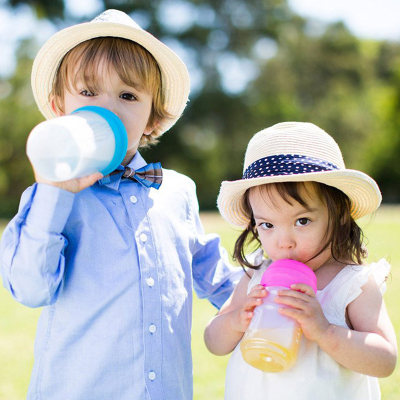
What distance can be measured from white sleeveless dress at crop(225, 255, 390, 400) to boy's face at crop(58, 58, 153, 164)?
3.28 feet

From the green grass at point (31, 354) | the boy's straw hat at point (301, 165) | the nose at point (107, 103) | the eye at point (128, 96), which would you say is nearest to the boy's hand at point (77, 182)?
the nose at point (107, 103)

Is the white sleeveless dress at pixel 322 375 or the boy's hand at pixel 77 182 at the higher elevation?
the boy's hand at pixel 77 182

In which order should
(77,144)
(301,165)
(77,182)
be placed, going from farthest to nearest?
(301,165)
(77,182)
(77,144)

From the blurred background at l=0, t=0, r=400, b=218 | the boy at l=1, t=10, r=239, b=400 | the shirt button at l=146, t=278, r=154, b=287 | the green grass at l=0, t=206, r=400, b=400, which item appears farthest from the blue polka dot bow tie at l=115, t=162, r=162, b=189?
the blurred background at l=0, t=0, r=400, b=218

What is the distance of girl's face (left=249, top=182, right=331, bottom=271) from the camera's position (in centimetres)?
212

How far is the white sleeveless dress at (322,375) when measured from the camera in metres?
1.99

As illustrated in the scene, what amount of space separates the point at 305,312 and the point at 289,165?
561 millimetres

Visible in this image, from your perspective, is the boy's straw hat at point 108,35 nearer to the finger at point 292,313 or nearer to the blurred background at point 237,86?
the finger at point 292,313

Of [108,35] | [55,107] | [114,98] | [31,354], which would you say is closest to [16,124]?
[31,354]

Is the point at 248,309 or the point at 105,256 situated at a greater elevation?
the point at 105,256

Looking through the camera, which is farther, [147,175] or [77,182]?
[147,175]

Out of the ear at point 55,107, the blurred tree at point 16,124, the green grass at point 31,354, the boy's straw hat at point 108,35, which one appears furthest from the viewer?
the blurred tree at point 16,124

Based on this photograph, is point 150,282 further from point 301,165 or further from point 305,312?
point 301,165

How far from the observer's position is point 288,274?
78.7 inches
